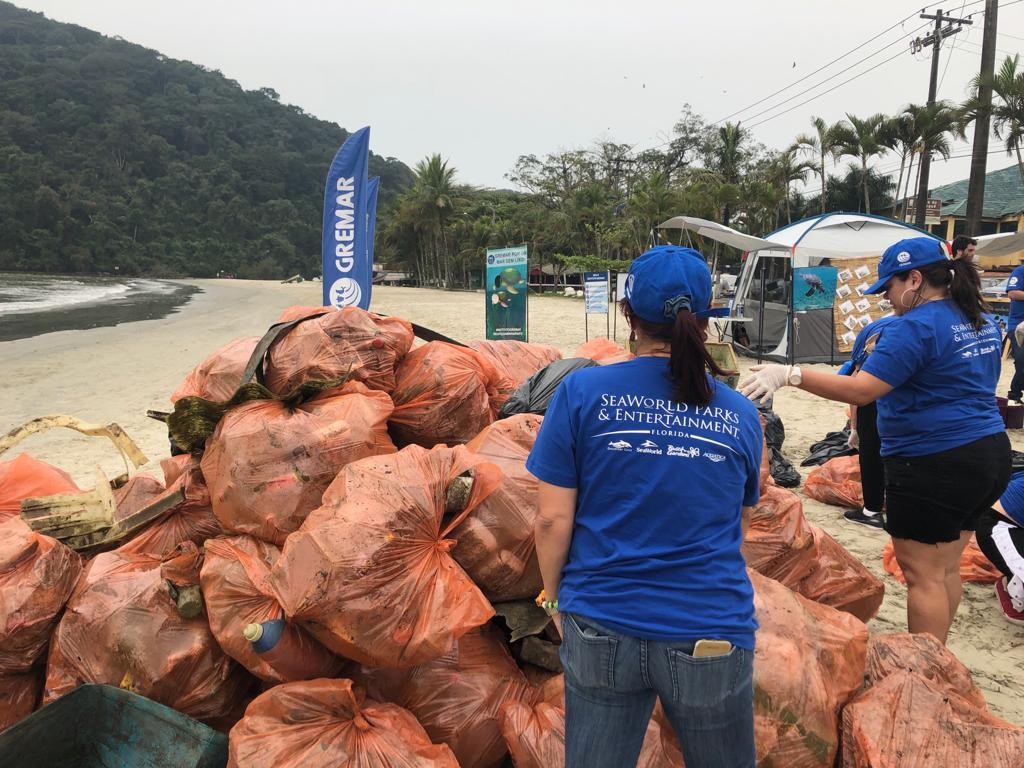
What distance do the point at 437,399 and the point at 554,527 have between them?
1.54m

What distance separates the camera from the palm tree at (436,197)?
46.8 meters

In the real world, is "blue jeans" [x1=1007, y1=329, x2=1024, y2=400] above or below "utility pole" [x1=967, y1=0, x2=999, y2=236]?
below

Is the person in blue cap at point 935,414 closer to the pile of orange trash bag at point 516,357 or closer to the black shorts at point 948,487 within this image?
the black shorts at point 948,487

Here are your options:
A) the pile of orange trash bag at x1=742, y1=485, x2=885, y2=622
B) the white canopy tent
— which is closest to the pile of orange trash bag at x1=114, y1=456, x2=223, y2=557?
the pile of orange trash bag at x1=742, y1=485, x2=885, y2=622

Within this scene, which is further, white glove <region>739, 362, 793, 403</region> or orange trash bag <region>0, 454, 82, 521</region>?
orange trash bag <region>0, 454, 82, 521</region>

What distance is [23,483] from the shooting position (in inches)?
106

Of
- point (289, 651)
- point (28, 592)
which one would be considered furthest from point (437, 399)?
point (28, 592)

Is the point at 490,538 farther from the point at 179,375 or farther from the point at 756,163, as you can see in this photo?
the point at 756,163

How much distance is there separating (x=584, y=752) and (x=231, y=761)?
35.6 inches

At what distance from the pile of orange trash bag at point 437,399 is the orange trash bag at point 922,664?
1.70 meters

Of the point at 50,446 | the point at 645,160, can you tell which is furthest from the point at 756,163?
the point at 50,446

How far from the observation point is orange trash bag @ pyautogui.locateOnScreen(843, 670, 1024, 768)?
1705 millimetres

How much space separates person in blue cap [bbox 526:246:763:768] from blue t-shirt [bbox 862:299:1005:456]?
122cm

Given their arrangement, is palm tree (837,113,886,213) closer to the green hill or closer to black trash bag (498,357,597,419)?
black trash bag (498,357,597,419)
